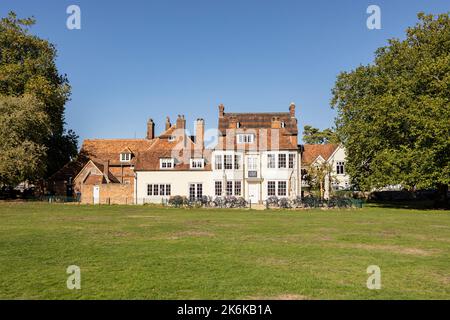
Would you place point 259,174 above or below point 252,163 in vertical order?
below

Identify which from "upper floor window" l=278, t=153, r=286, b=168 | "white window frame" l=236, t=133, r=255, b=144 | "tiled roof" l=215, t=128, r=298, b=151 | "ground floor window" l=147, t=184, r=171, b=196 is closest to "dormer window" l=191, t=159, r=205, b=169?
"tiled roof" l=215, t=128, r=298, b=151

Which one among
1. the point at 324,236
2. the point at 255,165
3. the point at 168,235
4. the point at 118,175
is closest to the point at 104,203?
the point at 118,175

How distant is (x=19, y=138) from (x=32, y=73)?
10393 millimetres

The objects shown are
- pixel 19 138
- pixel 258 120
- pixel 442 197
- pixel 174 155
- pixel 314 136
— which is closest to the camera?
pixel 442 197

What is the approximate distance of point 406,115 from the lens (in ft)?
126

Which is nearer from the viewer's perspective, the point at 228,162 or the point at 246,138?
the point at 228,162

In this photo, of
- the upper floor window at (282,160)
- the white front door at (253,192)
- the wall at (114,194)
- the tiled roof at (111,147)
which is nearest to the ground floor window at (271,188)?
the white front door at (253,192)

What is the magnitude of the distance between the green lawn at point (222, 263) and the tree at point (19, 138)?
2397 cm

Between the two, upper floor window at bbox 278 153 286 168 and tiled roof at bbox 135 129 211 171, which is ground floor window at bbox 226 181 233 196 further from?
upper floor window at bbox 278 153 286 168

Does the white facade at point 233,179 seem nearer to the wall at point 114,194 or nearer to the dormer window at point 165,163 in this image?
the dormer window at point 165,163

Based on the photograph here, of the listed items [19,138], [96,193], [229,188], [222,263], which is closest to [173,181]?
[229,188]

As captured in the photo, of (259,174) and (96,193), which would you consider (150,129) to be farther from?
(259,174)

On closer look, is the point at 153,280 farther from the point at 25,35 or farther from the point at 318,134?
the point at 318,134

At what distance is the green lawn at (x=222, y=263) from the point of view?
8953 mm
